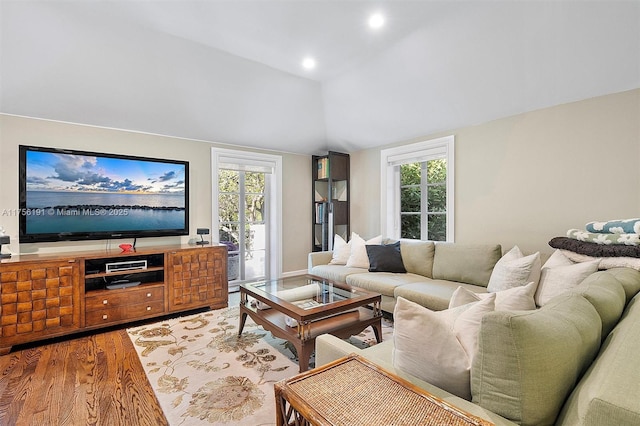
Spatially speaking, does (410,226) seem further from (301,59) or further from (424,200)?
(301,59)

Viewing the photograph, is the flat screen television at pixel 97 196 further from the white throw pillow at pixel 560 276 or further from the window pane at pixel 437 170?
the white throw pillow at pixel 560 276

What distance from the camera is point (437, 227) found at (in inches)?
165

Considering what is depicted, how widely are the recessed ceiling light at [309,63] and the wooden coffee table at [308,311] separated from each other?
7.62ft

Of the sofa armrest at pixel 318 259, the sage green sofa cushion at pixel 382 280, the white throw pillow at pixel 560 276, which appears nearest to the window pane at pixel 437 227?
the sage green sofa cushion at pixel 382 280

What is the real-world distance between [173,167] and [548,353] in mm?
4078

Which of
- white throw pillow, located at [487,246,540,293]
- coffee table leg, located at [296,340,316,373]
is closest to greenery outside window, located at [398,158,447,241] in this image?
white throw pillow, located at [487,246,540,293]

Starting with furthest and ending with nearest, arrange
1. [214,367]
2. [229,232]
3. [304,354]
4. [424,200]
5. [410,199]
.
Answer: [229,232] → [410,199] → [424,200] → [214,367] → [304,354]

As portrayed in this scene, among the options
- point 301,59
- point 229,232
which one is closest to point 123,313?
point 229,232

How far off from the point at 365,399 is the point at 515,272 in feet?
6.98

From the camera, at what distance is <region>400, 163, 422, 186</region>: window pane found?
14.4 feet

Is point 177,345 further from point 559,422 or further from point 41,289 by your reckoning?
point 559,422

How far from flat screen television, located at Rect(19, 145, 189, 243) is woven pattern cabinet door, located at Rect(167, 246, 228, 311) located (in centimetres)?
53

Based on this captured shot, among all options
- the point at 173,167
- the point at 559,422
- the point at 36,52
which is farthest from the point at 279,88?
the point at 559,422

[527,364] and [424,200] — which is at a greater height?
[424,200]
